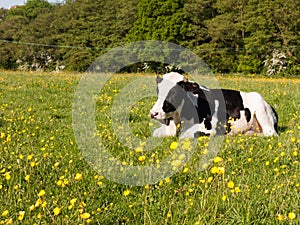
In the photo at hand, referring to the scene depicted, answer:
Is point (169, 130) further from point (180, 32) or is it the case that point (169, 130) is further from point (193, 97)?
point (180, 32)

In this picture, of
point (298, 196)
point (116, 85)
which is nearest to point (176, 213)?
point (298, 196)

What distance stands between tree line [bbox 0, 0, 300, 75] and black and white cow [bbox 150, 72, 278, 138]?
30.7 m

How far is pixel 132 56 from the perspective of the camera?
44.5 m

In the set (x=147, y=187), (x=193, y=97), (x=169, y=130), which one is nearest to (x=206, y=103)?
(x=193, y=97)

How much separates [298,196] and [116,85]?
37.9 ft

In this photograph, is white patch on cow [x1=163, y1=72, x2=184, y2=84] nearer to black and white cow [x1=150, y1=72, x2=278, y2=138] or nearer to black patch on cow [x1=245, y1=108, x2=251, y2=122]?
black and white cow [x1=150, y1=72, x2=278, y2=138]

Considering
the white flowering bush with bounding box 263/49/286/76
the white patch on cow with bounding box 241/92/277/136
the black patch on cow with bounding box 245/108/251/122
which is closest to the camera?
the white patch on cow with bounding box 241/92/277/136

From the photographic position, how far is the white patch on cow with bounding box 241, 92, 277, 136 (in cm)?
676

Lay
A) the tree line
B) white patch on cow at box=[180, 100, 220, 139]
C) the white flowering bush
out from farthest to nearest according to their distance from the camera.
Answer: the tree line → the white flowering bush → white patch on cow at box=[180, 100, 220, 139]

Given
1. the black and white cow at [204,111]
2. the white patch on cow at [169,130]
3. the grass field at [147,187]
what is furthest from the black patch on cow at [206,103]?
the grass field at [147,187]

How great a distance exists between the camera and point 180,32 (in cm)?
4731

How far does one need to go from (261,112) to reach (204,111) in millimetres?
1128

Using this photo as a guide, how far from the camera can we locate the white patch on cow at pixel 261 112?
6765 millimetres

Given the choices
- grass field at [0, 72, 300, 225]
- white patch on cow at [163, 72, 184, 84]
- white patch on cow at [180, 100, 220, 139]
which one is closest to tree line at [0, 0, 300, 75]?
white patch on cow at [163, 72, 184, 84]
